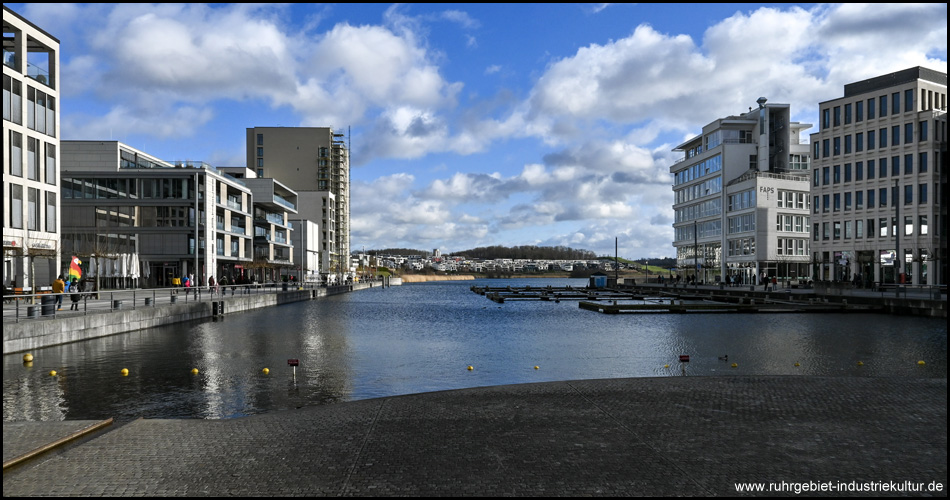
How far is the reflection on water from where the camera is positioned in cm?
1311

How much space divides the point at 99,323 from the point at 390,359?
1294 cm

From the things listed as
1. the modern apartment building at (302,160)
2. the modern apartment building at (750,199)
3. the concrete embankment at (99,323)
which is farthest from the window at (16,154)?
the modern apartment building at (302,160)

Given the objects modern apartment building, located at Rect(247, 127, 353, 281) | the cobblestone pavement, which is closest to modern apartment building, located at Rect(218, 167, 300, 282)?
modern apartment building, located at Rect(247, 127, 353, 281)

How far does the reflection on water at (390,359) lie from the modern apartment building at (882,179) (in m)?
34.2

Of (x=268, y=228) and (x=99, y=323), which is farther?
(x=268, y=228)

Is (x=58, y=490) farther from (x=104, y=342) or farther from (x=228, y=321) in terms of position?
(x=228, y=321)

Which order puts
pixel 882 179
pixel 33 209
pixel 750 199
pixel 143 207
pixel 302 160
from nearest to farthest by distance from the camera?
pixel 33 209
pixel 882 179
pixel 143 207
pixel 750 199
pixel 302 160

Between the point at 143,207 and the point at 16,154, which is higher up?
the point at 16,154

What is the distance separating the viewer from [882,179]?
216 feet

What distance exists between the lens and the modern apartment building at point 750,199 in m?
80.1

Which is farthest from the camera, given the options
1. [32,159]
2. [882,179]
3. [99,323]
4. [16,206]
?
[882,179]

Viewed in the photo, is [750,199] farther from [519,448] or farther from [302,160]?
[302,160]

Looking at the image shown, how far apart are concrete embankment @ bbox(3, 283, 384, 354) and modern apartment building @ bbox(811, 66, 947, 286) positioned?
53.0 meters

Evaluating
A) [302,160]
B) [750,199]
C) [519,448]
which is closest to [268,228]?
[302,160]
